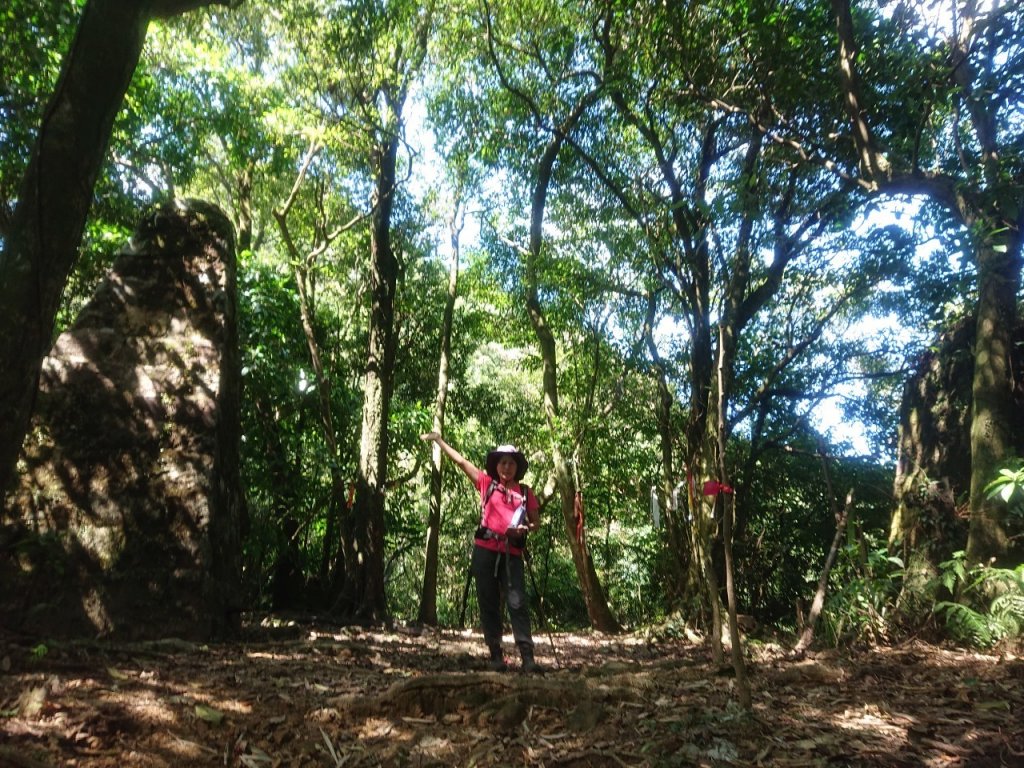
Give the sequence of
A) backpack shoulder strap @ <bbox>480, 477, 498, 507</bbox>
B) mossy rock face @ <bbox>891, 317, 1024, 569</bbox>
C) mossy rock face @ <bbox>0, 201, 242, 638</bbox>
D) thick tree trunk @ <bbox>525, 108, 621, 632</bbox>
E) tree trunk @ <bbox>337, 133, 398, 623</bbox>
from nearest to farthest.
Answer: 1. mossy rock face @ <bbox>0, 201, 242, 638</bbox>
2. backpack shoulder strap @ <bbox>480, 477, 498, 507</bbox>
3. mossy rock face @ <bbox>891, 317, 1024, 569</bbox>
4. tree trunk @ <bbox>337, 133, 398, 623</bbox>
5. thick tree trunk @ <bbox>525, 108, 621, 632</bbox>

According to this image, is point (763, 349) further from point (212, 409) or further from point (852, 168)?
point (212, 409)

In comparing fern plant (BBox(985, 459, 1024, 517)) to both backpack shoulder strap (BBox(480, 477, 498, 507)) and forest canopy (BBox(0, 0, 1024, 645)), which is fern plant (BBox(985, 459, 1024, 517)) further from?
backpack shoulder strap (BBox(480, 477, 498, 507))

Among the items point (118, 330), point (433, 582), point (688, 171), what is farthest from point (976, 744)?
point (433, 582)

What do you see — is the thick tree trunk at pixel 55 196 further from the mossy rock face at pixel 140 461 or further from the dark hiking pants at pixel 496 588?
the dark hiking pants at pixel 496 588

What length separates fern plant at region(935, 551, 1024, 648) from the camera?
5.00 metres

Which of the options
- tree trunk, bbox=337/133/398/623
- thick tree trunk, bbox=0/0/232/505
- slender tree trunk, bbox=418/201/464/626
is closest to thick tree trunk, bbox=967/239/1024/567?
thick tree trunk, bbox=0/0/232/505

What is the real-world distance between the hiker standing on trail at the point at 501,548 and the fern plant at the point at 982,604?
129 inches

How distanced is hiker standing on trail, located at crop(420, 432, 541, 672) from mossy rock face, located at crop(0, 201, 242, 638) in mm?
2124

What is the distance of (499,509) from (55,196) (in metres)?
3.72

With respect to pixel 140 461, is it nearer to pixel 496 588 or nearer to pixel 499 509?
pixel 499 509

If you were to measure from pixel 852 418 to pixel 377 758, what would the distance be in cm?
1311

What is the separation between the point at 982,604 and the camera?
5336mm

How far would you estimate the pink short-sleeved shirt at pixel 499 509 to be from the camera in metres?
5.68

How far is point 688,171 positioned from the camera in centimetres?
1039
